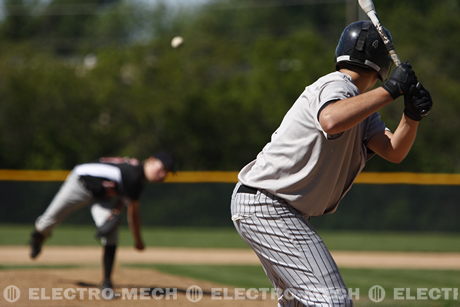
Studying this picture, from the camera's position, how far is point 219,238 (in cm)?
1566

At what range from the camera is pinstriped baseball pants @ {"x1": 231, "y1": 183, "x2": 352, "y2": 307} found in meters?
3.62

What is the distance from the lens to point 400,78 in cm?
354

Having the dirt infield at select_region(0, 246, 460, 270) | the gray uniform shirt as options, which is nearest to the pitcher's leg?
the dirt infield at select_region(0, 246, 460, 270)

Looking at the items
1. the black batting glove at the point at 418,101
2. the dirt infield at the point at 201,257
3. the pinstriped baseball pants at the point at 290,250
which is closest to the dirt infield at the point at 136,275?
the dirt infield at the point at 201,257

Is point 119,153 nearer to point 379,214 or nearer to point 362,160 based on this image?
point 379,214

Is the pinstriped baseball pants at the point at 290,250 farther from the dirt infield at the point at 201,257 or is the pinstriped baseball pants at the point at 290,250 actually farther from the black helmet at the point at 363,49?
the dirt infield at the point at 201,257

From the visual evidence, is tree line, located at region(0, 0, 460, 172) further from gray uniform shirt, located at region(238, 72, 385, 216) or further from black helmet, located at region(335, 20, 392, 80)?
gray uniform shirt, located at region(238, 72, 385, 216)

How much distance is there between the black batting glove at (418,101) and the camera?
3.61 m

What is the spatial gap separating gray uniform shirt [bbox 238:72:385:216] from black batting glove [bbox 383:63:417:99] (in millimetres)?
178

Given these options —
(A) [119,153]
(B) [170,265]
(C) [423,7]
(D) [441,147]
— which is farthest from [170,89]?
(C) [423,7]

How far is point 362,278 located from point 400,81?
6574 millimetres

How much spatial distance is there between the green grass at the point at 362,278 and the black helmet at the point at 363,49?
12.1 feet

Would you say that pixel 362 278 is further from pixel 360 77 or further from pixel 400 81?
pixel 400 81

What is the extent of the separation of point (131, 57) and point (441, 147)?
34.9ft
